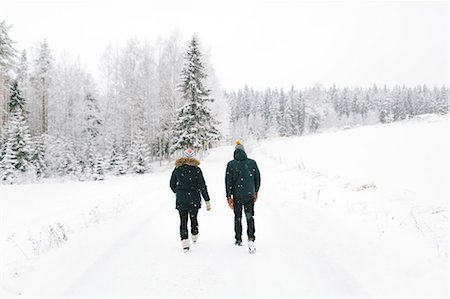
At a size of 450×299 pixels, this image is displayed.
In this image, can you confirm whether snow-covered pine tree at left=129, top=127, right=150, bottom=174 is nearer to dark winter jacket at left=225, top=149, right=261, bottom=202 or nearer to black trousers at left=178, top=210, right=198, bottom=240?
black trousers at left=178, top=210, right=198, bottom=240

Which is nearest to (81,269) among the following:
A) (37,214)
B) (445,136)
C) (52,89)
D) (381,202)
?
(381,202)

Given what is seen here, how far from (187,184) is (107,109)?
37.7 meters

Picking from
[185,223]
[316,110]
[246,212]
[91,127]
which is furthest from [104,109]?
[316,110]

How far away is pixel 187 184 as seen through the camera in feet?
22.3

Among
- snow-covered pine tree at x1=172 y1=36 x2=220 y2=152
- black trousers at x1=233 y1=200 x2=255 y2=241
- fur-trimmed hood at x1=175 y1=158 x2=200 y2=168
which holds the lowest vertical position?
black trousers at x1=233 y1=200 x2=255 y2=241

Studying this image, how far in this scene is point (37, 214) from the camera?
13297 millimetres

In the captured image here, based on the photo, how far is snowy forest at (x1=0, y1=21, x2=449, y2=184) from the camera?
30500 millimetres

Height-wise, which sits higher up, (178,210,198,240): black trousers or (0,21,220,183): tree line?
(0,21,220,183): tree line

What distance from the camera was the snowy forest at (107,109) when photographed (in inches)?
1201

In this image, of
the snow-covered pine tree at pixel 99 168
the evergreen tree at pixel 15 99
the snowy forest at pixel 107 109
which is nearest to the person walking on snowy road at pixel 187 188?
the snowy forest at pixel 107 109

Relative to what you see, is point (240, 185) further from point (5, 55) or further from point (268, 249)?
point (5, 55)

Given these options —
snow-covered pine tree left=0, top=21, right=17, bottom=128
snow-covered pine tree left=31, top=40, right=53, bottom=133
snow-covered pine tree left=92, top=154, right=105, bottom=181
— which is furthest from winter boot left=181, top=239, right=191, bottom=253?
snow-covered pine tree left=31, top=40, right=53, bottom=133

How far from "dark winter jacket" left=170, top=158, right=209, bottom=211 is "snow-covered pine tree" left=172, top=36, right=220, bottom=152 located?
78.2ft

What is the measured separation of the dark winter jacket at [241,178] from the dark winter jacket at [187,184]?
59 cm
